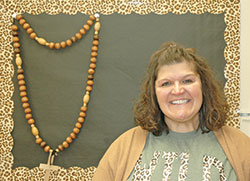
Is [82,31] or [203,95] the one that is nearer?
[203,95]

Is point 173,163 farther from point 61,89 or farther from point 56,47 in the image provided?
point 56,47

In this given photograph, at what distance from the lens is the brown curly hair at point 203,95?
1.55 meters

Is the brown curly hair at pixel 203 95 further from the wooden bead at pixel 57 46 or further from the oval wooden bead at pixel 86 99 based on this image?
the wooden bead at pixel 57 46

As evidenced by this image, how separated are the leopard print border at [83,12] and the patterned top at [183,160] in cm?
64

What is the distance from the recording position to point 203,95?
160cm

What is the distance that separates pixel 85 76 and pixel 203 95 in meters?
0.90

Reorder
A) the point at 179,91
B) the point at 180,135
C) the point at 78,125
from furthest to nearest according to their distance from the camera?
1. the point at 78,125
2. the point at 180,135
3. the point at 179,91

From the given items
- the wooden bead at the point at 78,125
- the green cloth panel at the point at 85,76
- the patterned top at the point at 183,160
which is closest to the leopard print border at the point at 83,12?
the green cloth panel at the point at 85,76

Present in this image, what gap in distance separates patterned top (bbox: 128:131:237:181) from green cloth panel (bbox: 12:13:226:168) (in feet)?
2.02

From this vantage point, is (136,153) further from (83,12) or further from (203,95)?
(83,12)

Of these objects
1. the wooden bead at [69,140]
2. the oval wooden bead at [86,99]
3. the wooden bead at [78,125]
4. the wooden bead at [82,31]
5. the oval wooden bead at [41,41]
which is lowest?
the wooden bead at [69,140]

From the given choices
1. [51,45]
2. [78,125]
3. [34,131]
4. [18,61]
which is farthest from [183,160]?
[18,61]

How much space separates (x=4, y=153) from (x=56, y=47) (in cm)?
85

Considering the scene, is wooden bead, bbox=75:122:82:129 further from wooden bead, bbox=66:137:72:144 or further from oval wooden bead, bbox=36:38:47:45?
oval wooden bead, bbox=36:38:47:45
